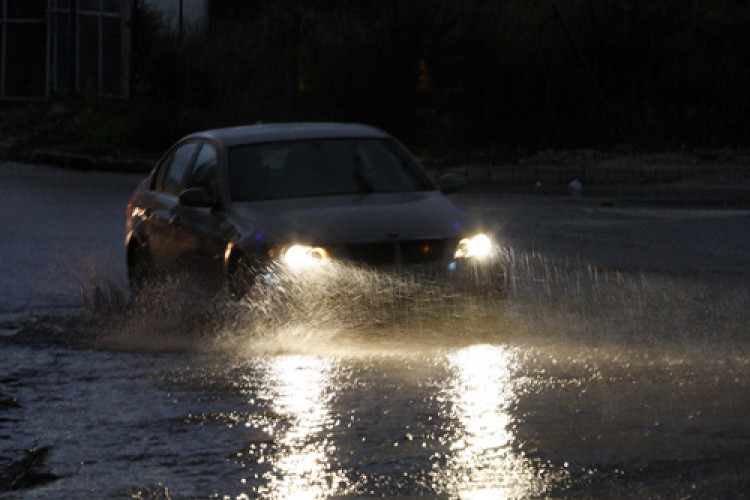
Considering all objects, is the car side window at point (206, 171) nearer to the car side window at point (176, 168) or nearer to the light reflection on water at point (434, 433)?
the car side window at point (176, 168)

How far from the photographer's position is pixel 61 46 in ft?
140

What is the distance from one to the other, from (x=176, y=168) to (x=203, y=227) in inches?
56.2

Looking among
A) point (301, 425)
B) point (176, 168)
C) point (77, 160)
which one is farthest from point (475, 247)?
point (77, 160)

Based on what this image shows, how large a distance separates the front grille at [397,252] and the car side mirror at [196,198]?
1.30 meters

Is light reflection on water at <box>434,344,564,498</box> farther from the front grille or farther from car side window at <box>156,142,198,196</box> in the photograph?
car side window at <box>156,142,198,196</box>

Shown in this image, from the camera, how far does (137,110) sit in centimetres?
3150

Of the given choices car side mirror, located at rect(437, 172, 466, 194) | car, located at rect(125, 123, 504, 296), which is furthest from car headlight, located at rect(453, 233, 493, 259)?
car side mirror, located at rect(437, 172, 466, 194)

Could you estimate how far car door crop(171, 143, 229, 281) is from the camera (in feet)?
34.0

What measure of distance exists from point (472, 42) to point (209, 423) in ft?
65.6

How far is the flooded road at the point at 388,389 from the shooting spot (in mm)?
6270

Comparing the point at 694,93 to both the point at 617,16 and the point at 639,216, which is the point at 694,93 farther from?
the point at 639,216

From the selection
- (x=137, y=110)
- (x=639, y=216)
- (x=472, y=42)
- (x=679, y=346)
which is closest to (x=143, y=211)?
(x=679, y=346)

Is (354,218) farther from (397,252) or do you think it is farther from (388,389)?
(388,389)

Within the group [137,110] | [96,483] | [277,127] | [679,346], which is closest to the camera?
[96,483]
